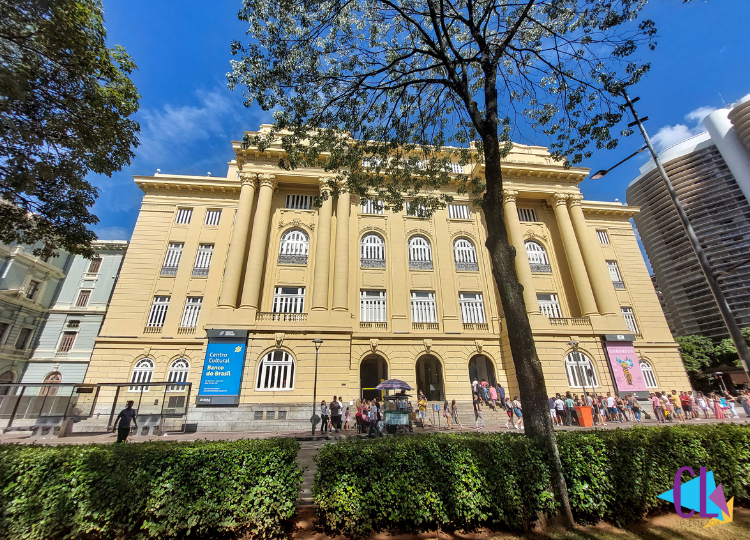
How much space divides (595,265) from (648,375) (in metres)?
9.01

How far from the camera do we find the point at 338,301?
2023 centimetres

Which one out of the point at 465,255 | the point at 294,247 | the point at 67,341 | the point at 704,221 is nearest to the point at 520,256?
the point at 465,255

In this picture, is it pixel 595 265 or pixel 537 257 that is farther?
pixel 537 257

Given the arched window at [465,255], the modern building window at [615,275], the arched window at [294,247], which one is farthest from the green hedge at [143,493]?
the modern building window at [615,275]

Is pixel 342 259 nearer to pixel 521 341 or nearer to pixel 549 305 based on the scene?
pixel 549 305

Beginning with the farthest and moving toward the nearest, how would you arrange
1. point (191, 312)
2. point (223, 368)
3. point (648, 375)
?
1. point (648, 375)
2. point (191, 312)
3. point (223, 368)

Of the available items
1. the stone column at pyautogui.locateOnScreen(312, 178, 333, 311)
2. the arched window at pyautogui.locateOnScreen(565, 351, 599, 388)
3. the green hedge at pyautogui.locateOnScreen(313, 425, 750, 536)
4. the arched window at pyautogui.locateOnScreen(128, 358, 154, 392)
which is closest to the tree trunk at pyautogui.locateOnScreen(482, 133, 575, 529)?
the green hedge at pyautogui.locateOnScreen(313, 425, 750, 536)

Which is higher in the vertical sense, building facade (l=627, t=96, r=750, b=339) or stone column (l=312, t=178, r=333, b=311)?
building facade (l=627, t=96, r=750, b=339)

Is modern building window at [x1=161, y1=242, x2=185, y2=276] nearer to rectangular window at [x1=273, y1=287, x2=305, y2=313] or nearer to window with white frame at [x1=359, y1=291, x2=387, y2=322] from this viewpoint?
rectangular window at [x1=273, y1=287, x2=305, y2=313]

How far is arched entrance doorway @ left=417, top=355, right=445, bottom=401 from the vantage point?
22.3m

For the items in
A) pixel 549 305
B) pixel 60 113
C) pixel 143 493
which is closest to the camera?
pixel 143 493

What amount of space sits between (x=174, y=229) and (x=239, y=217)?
7.05 meters

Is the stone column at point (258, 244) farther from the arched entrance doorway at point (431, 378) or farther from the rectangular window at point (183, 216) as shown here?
the arched entrance doorway at point (431, 378)

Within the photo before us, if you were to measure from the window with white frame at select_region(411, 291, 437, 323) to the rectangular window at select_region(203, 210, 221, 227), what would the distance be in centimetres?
1645
